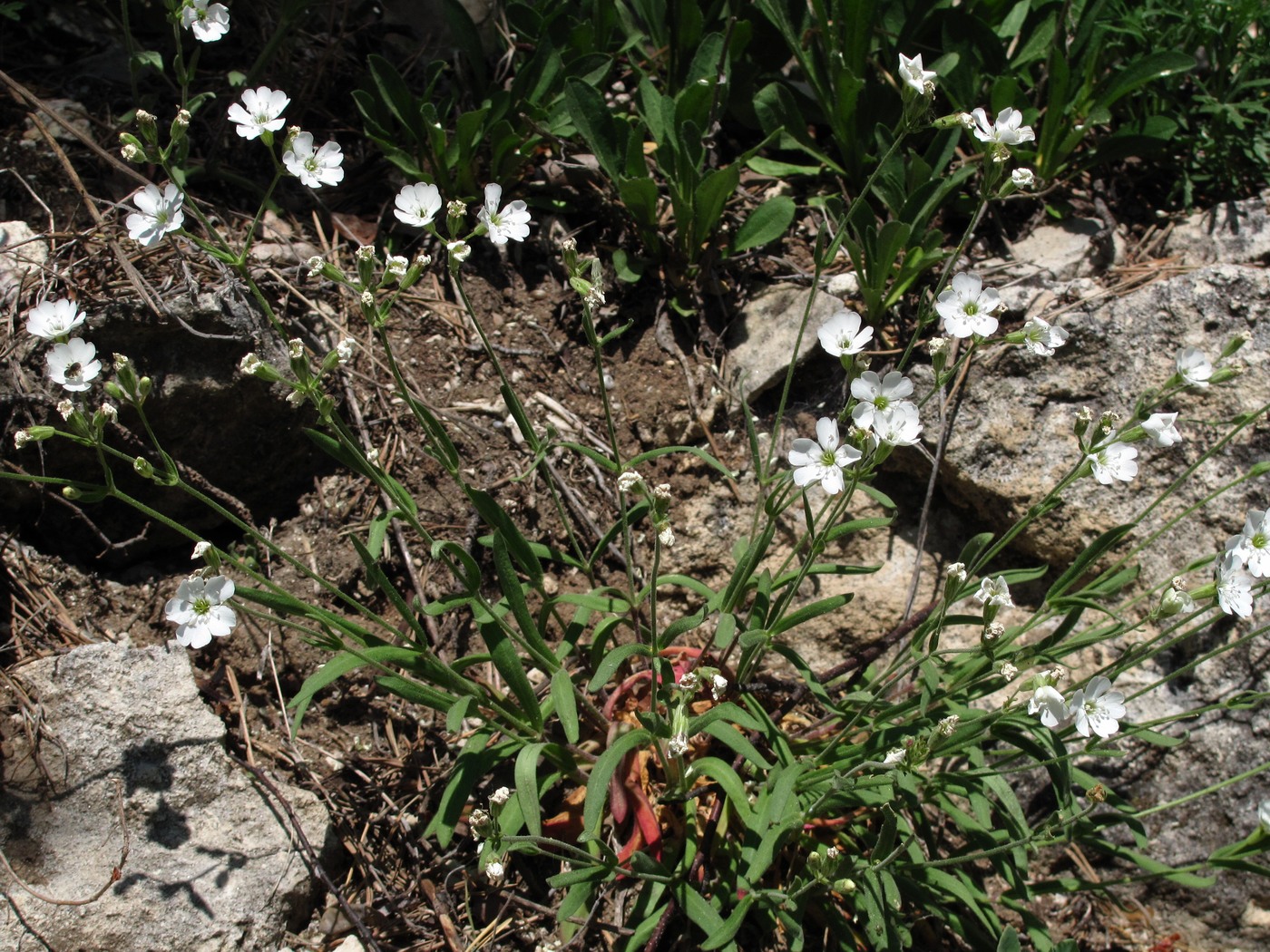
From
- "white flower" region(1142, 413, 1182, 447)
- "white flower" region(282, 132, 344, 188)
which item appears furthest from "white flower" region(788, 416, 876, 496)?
"white flower" region(282, 132, 344, 188)

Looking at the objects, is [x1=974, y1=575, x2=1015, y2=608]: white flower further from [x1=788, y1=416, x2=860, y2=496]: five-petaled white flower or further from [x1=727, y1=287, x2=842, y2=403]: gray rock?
[x1=727, y1=287, x2=842, y2=403]: gray rock

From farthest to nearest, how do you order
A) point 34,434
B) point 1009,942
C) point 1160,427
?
point 1160,427 < point 1009,942 < point 34,434

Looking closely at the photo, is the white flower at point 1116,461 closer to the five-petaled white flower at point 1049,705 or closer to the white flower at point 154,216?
the five-petaled white flower at point 1049,705

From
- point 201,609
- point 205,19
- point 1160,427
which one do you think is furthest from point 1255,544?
point 205,19

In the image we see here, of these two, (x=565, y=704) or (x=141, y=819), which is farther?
(x=141, y=819)

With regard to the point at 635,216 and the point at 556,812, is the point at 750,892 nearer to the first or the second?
the point at 556,812

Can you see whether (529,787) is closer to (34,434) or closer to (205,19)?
(34,434)

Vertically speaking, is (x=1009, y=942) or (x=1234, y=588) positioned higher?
(x=1234, y=588)
